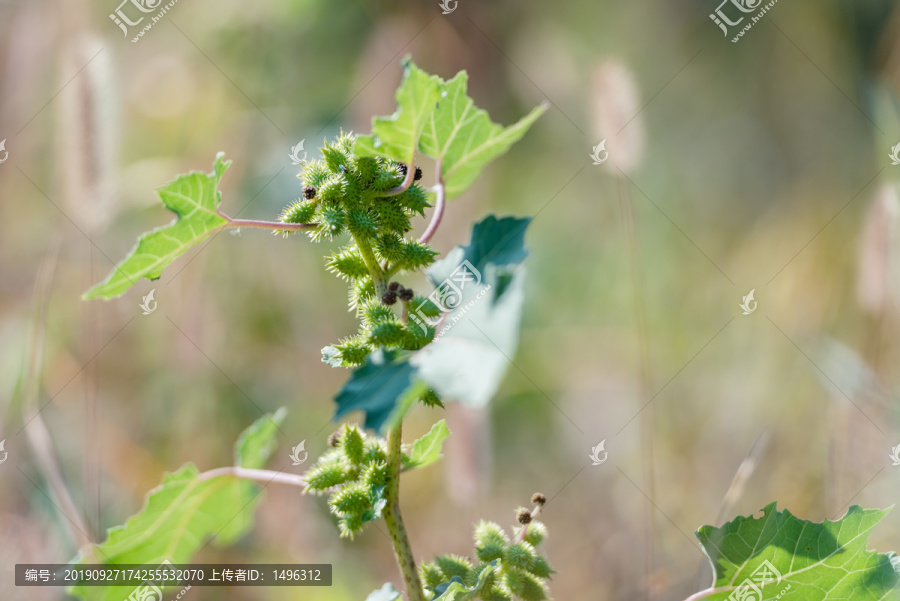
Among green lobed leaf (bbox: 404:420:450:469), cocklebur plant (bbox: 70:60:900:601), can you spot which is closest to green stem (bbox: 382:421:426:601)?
cocklebur plant (bbox: 70:60:900:601)

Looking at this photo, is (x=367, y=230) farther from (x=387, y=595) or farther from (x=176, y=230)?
(x=387, y=595)

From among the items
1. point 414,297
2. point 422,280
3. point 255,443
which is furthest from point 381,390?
point 422,280

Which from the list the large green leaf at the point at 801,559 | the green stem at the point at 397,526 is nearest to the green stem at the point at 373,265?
the green stem at the point at 397,526

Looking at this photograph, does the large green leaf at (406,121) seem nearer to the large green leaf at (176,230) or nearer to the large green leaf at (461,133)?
the large green leaf at (461,133)

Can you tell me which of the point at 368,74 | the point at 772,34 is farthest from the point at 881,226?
the point at 772,34

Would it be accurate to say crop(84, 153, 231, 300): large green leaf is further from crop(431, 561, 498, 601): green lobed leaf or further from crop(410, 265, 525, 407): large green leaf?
crop(431, 561, 498, 601): green lobed leaf

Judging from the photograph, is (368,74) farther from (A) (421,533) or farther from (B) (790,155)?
(B) (790,155)
